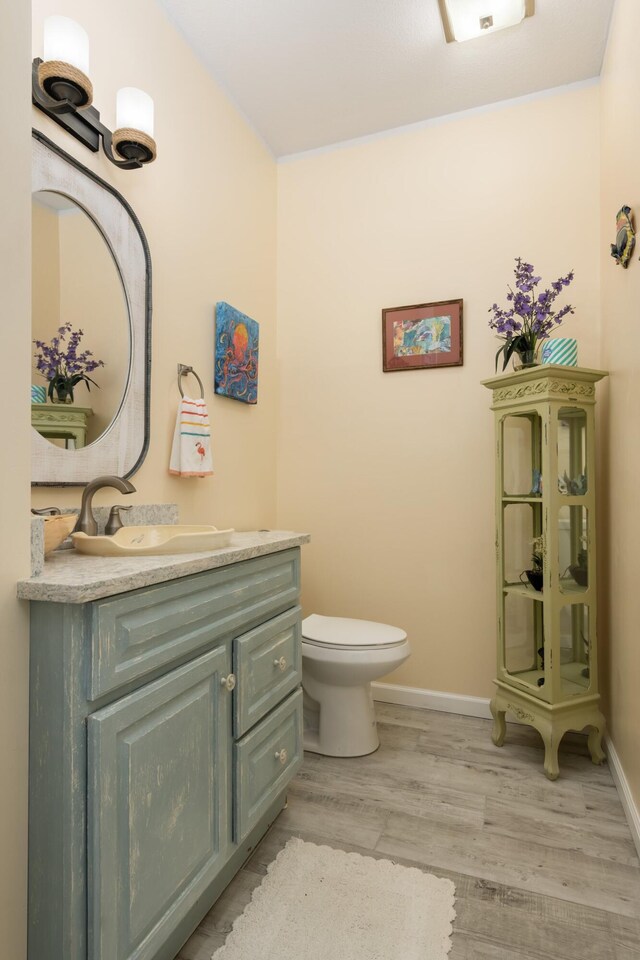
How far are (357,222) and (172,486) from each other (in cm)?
171

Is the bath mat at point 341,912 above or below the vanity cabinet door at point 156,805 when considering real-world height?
below

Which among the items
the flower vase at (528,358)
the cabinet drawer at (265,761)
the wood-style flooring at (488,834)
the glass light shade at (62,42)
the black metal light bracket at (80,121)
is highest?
the glass light shade at (62,42)

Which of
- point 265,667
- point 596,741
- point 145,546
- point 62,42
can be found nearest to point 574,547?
point 596,741

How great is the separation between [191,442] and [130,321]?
1.53 feet

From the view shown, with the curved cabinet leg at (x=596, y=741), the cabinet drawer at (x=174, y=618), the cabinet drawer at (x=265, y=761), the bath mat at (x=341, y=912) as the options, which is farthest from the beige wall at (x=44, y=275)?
the curved cabinet leg at (x=596, y=741)

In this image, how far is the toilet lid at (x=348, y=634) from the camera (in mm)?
2100

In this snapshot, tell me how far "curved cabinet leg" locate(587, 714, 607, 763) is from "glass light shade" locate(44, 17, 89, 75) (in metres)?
2.69

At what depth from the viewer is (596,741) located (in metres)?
2.09

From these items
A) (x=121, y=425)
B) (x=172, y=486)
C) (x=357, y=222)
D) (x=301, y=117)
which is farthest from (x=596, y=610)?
(x=301, y=117)

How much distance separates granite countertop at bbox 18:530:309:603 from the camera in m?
0.94

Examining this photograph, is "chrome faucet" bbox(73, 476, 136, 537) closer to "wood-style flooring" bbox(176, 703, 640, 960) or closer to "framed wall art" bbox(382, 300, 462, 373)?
"wood-style flooring" bbox(176, 703, 640, 960)

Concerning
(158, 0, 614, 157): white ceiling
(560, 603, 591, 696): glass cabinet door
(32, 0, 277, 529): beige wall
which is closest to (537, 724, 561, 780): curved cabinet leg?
(560, 603, 591, 696): glass cabinet door

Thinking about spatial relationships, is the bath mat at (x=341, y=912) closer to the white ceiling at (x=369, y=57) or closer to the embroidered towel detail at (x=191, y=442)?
the embroidered towel detail at (x=191, y=442)

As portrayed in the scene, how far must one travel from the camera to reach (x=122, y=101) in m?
1.62
